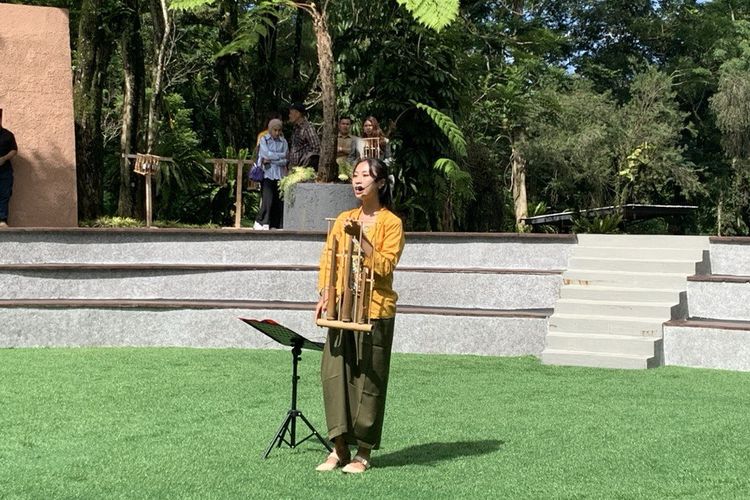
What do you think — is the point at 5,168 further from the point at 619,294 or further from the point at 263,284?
the point at 619,294

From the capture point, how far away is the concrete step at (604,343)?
1174 cm

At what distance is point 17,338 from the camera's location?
12406mm

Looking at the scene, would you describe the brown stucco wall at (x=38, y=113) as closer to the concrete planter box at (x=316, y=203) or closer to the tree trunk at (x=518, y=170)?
the concrete planter box at (x=316, y=203)

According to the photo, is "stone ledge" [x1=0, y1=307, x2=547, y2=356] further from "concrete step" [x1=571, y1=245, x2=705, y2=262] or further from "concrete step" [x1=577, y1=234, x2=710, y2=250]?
"concrete step" [x1=577, y1=234, x2=710, y2=250]

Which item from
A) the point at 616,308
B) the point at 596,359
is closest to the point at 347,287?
the point at 596,359

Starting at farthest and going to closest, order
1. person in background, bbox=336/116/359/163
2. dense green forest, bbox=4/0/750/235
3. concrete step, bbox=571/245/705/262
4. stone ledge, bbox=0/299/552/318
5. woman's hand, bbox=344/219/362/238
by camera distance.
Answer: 1. dense green forest, bbox=4/0/750/235
2. person in background, bbox=336/116/359/163
3. concrete step, bbox=571/245/705/262
4. stone ledge, bbox=0/299/552/318
5. woman's hand, bbox=344/219/362/238

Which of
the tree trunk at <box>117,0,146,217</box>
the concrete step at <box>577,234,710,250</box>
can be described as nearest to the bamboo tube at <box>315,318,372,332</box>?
the concrete step at <box>577,234,710,250</box>

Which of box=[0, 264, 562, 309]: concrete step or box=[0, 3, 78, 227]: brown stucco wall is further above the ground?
box=[0, 3, 78, 227]: brown stucco wall

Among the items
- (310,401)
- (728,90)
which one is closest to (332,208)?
(310,401)

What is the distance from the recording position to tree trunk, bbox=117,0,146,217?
872 inches

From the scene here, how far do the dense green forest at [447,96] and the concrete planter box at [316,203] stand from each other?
0.76 meters

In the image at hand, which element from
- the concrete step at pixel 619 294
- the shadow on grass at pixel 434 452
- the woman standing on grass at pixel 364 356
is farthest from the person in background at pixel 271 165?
the woman standing on grass at pixel 364 356

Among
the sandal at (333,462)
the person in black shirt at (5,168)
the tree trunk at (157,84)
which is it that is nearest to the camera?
the sandal at (333,462)

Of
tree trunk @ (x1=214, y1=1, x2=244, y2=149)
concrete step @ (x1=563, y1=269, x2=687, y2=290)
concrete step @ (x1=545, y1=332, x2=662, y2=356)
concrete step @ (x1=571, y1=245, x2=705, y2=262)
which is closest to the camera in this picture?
concrete step @ (x1=545, y1=332, x2=662, y2=356)
